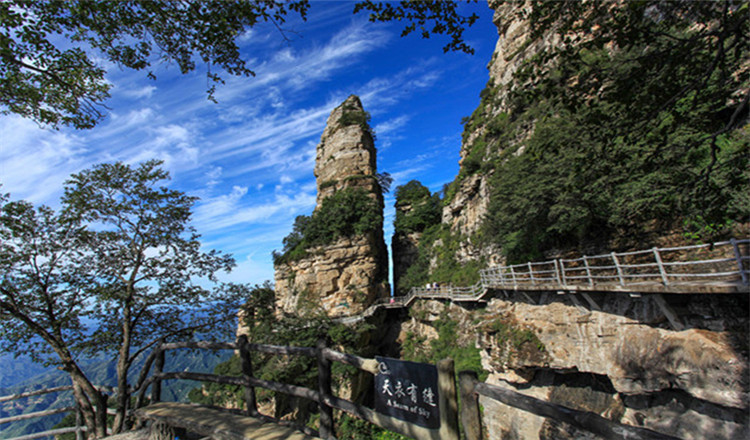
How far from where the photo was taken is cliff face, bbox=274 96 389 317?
83.0 feet

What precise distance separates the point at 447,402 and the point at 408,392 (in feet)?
1.20

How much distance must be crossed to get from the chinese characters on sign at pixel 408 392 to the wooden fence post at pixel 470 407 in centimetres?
23

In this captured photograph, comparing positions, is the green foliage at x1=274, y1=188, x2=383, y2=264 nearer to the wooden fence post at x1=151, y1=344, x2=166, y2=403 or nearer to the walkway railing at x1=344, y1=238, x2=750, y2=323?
the walkway railing at x1=344, y1=238, x2=750, y2=323

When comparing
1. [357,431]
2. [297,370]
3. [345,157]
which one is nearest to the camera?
[357,431]

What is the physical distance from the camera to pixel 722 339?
5.89 metres

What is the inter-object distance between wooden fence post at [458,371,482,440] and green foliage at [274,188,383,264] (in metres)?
24.3

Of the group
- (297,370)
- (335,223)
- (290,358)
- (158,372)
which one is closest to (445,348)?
(297,370)

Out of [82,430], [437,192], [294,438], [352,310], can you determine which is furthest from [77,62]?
[437,192]

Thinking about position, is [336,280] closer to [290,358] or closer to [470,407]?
[290,358]

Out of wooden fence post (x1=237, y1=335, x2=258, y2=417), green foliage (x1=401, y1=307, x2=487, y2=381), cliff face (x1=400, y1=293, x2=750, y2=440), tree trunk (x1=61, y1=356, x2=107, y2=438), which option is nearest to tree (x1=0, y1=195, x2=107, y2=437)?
tree trunk (x1=61, y1=356, x2=107, y2=438)

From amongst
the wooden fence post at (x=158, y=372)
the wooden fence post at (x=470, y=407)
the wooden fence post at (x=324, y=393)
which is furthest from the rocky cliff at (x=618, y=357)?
the wooden fence post at (x=158, y=372)

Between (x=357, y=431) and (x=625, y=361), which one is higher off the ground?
(x=625, y=361)

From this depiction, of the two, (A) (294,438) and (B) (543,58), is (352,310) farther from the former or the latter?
(B) (543,58)

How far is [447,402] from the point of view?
2615mm
